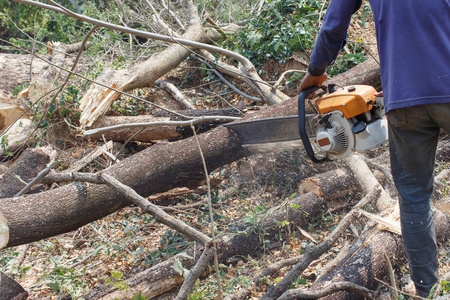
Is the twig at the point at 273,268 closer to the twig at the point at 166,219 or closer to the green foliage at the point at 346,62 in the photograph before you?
the twig at the point at 166,219

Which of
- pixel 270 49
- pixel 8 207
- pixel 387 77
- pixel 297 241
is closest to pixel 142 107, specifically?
pixel 270 49

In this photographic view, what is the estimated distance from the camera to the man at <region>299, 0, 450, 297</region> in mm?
1800

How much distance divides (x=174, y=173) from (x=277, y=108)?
1.16 meters

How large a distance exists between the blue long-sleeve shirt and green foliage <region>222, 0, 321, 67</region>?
10.7 ft

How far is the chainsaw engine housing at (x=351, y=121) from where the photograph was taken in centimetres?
232

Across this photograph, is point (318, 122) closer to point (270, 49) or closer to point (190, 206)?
point (190, 206)

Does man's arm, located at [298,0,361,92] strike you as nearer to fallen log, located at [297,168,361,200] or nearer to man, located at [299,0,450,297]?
man, located at [299,0,450,297]

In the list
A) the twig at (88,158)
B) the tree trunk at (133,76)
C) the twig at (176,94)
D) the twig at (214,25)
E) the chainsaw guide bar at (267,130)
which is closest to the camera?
the chainsaw guide bar at (267,130)

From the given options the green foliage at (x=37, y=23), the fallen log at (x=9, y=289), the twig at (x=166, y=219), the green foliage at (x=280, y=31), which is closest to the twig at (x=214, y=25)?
the green foliage at (x=280, y=31)

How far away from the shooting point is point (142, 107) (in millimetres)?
5230

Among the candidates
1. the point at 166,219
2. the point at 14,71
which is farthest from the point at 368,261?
the point at 14,71

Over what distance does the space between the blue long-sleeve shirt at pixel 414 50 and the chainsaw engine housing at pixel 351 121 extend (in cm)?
33

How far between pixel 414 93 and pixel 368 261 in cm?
105

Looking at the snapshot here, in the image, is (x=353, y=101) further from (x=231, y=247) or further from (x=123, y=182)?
(x=123, y=182)
